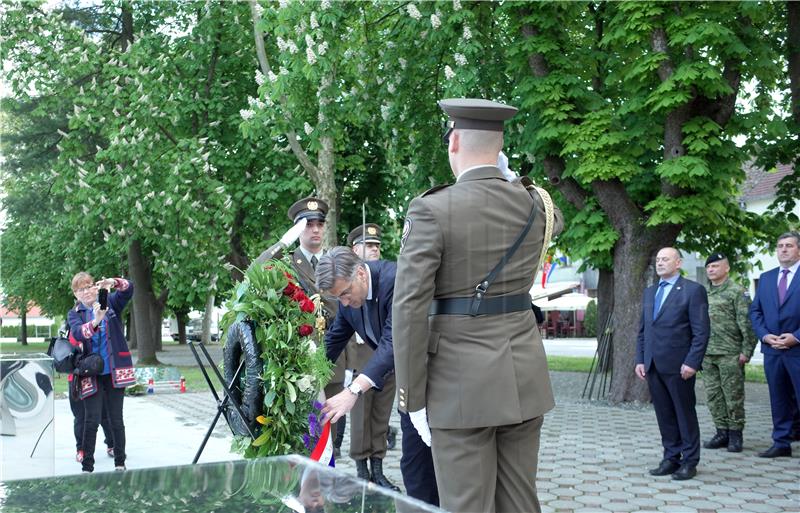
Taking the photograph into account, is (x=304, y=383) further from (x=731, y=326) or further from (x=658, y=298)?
(x=731, y=326)

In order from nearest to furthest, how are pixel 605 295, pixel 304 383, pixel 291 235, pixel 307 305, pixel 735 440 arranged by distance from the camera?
pixel 304 383 < pixel 307 305 < pixel 291 235 < pixel 735 440 < pixel 605 295

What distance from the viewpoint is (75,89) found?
2123cm

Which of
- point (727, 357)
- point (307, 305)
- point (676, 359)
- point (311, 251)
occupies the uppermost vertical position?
point (311, 251)

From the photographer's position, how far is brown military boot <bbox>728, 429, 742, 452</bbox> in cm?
916

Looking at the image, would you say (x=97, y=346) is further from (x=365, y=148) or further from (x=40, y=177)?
(x=40, y=177)

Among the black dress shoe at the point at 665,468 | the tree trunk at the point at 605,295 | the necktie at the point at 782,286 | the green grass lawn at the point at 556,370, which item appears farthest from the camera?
the green grass lawn at the point at 556,370

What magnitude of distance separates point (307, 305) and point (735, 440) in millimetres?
5649

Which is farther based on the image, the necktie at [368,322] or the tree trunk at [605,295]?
the tree trunk at [605,295]

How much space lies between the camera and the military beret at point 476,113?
358cm

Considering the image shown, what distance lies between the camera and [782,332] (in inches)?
339

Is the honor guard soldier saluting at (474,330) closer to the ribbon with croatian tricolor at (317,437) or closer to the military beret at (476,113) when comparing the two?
the military beret at (476,113)

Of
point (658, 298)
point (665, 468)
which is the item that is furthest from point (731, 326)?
point (665, 468)

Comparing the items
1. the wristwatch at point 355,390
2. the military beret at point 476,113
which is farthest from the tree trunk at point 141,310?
the military beret at point 476,113

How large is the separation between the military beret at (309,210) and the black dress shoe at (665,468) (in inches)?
149
